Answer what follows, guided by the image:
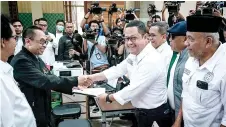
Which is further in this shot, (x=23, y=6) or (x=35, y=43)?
(x=23, y=6)

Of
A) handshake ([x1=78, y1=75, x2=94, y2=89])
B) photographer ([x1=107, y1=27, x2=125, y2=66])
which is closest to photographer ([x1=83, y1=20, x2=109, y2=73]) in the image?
photographer ([x1=107, y1=27, x2=125, y2=66])

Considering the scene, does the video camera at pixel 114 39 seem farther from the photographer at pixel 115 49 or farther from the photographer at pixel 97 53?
the photographer at pixel 97 53

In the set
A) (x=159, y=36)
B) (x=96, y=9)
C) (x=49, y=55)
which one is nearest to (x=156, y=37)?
(x=159, y=36)

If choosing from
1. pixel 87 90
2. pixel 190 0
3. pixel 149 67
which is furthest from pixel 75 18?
pixel 149 67

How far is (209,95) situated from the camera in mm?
1410

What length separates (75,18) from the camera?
7.54 meters

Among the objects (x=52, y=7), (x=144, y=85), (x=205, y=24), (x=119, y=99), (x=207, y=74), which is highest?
(x=52, y=7)

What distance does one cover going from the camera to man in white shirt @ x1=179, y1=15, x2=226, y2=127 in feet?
4.58

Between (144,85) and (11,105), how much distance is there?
1023 mm

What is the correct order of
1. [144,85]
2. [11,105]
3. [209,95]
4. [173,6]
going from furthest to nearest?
[173,6] < [144,85] < [209,95] < [11,105]

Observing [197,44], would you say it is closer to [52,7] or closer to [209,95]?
[209,95]

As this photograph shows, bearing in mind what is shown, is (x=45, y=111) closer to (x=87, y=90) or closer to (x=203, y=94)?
(x=87, y=90)

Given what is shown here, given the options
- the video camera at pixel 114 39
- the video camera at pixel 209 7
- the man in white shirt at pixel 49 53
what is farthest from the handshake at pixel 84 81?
the man in white shirt at pixel 49 53

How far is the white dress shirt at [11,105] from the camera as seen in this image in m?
1.22
